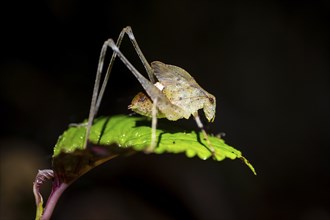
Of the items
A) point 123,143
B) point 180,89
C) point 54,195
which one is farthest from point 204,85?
point 54,195

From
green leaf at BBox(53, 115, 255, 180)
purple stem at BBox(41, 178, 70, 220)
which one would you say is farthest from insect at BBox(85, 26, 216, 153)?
purple stem at BBox(41, 178, 70, 220)

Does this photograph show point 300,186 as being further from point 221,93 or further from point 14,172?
point 14,172

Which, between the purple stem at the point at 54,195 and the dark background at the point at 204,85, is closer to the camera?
the purple stem at the point at 54,195

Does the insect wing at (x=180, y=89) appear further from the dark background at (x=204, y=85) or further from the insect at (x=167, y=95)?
the dark background at (x=204, y=85)

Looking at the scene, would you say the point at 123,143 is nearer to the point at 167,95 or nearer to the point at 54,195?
the point at 167,95

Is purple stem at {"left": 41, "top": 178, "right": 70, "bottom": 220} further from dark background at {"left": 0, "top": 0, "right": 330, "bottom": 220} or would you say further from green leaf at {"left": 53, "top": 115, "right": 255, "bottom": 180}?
dark background at {"left": 0, "top": 0, "right": 330, "bottom": 220}

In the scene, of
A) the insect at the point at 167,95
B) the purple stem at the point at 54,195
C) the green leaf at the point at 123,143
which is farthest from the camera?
the insect at the point at 167,95

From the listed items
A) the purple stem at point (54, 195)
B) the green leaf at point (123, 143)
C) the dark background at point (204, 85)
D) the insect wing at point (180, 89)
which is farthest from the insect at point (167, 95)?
the dark background at point (204, 85)

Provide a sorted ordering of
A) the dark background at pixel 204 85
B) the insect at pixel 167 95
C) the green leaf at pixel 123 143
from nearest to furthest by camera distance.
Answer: the green leaf at pixel 123 143 < the insect at pixel 167 95 < the dark background at pixel 204 85
